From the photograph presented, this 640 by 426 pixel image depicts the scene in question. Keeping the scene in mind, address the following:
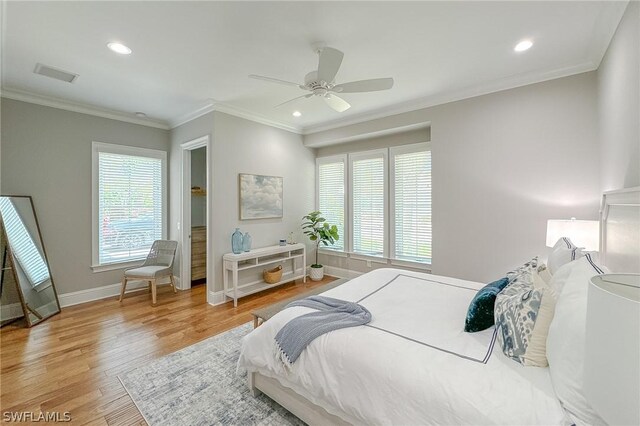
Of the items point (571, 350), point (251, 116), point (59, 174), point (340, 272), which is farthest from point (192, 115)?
point (571, 350)

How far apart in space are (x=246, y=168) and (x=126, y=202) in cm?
204

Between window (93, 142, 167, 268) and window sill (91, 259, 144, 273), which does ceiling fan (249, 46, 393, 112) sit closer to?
window (93, 142, 167, 268)

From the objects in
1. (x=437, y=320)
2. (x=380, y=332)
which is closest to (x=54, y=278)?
(x=380, y=332)

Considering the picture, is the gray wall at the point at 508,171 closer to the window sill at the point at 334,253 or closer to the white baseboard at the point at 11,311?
the window sill at the point at 334,253

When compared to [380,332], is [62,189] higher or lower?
higher

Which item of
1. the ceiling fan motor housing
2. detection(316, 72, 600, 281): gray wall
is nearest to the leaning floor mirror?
the ceiling fan motor housing

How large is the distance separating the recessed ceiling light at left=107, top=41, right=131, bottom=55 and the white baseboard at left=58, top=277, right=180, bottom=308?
3379 millimetres

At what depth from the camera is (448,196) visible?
3533 millimetres

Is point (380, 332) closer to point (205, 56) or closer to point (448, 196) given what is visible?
point (448, 196)

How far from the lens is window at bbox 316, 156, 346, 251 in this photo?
503 centimetres

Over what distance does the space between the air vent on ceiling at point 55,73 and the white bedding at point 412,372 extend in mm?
3476

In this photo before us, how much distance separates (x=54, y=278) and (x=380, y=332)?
14.8 ft

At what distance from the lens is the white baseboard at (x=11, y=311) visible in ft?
10.2

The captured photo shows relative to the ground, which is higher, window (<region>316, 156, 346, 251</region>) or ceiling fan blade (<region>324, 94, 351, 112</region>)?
ceiling fan blade (<region>324, 94, 351, 112</region>)
